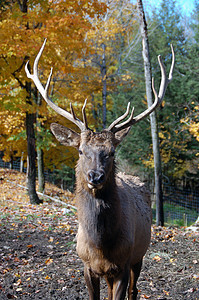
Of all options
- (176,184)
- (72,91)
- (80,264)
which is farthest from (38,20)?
(176,184)

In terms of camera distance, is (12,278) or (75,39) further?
(75,39)

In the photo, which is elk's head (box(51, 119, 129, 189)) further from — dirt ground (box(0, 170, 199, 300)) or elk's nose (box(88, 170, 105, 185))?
dirt ground (box(0, 170, 199, 300))

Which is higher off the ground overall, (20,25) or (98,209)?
(20,25)

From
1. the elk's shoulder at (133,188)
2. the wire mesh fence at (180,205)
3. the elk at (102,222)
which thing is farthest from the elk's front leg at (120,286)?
the wire mesh fence at (180,205)

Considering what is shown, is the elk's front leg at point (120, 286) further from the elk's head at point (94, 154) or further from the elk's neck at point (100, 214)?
the elk's head at point (94, 154)

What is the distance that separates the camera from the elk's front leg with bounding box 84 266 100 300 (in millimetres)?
3482

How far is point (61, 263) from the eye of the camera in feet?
18.3

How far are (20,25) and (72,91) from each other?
568cm

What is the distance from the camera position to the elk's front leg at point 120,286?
3.36 meters

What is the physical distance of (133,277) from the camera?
4.32 meters

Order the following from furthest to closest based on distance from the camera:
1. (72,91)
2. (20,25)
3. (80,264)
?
(72,91) < (20,25) < (80,264)

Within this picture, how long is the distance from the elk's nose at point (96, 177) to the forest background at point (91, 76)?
1.98m

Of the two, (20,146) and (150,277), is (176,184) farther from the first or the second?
(150,277)

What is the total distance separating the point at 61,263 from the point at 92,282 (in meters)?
2.22
